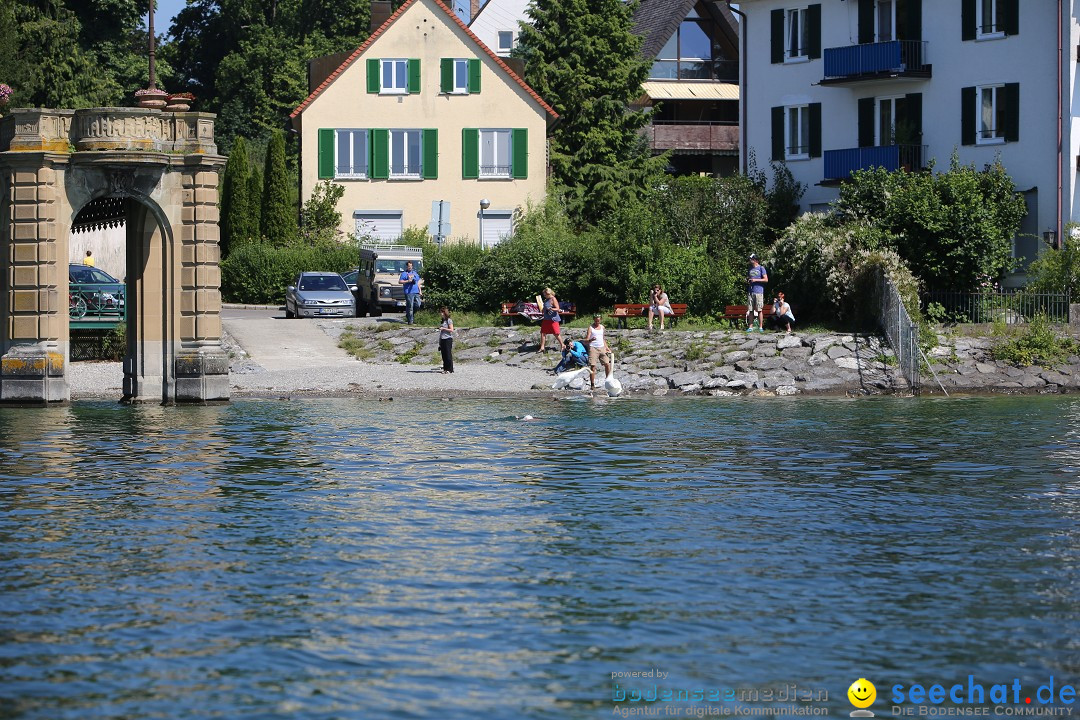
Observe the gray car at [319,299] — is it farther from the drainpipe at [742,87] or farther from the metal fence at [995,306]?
the metal fence at [995,306]

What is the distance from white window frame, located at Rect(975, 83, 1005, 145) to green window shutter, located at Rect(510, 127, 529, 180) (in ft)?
71.4

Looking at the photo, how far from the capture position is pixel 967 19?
46.6 m

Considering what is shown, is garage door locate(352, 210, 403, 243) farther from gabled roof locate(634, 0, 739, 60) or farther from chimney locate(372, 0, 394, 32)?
gabled roof locate(634, 0, 739, 60)

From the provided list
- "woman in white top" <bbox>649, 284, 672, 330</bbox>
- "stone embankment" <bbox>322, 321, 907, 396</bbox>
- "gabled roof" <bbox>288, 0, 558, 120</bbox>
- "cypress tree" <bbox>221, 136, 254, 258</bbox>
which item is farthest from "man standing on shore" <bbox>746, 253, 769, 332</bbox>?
"cypress tree" <bbox>221, 136, 254, 258</bbox>

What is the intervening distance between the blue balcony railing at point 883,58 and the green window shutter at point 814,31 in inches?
71.5

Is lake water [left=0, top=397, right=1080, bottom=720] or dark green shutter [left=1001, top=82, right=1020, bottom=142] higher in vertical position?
dark green shutter [left=1001, top=82, right=1020, bottom=142]

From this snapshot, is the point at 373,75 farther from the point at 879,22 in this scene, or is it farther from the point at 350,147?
the point at 879,22

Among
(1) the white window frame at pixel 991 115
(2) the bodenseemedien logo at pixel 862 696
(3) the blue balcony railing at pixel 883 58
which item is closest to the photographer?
(2) the bodenseemedien logo at pixel 862 696

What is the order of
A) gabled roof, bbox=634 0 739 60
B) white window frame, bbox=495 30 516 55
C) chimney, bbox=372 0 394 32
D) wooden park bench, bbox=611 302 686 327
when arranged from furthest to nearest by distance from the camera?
white window frame, bbox=495 30 516 55, gabled roof, bbox=634 0 739 60, chimney, bbox=372 0 394 32, wooden park bench, bbox=611 302 686 327

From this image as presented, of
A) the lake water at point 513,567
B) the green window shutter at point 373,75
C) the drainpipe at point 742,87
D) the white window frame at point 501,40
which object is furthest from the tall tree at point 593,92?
the lake water at point 513,567

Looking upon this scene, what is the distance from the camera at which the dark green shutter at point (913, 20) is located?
159 ft

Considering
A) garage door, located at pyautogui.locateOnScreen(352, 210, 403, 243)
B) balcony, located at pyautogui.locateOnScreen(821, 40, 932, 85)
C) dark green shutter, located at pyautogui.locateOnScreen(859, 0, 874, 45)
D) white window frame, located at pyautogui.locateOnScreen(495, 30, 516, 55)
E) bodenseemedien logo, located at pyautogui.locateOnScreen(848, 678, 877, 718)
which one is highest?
white window frame, located at pyautogui.locateOnScreen(495, 30, 516, 55)

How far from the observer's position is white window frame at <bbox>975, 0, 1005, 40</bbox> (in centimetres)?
4572

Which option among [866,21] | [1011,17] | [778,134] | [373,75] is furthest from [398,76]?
[1011,17]
